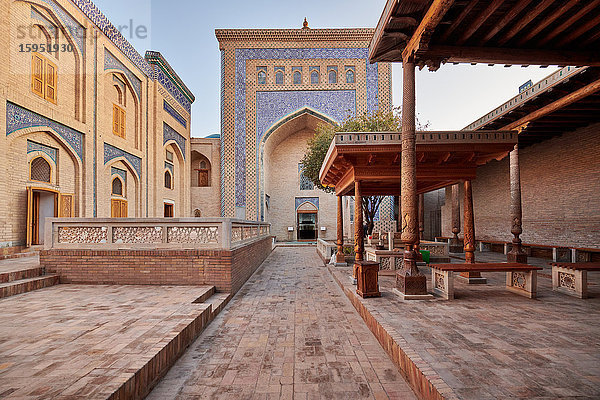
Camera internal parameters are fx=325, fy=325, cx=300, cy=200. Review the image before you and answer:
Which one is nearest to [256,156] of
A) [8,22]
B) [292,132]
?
[292,132]

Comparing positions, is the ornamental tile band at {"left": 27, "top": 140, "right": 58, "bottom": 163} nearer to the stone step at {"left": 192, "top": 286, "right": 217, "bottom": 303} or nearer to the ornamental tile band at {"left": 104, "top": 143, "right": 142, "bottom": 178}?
the ornamental tile band at {"left": 104, "top": 143, "right": 142, "bottom": 178}

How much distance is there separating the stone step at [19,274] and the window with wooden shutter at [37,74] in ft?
20.7

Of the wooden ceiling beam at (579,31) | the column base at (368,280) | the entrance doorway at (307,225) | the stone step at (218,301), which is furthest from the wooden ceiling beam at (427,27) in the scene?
the entrance doorway at (307,225)

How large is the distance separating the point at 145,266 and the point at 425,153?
5.72 m

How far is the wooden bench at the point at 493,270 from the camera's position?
494 centimetres

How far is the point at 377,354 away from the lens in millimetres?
3379

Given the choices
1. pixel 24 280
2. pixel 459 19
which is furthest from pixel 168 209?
pixel 459 19

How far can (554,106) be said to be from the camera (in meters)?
7.61

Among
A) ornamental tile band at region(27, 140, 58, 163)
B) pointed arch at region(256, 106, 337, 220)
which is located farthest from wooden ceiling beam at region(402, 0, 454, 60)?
pointed arch at region(256, 106, 337, 220)

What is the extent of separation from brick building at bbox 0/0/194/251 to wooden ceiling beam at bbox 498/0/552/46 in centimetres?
1104

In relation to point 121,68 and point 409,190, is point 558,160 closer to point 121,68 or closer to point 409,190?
point 409,190

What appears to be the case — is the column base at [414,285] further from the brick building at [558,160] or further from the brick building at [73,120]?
the brick building at [73,120]

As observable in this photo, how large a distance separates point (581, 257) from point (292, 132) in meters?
17.0

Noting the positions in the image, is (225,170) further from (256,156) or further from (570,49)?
(570,49)
